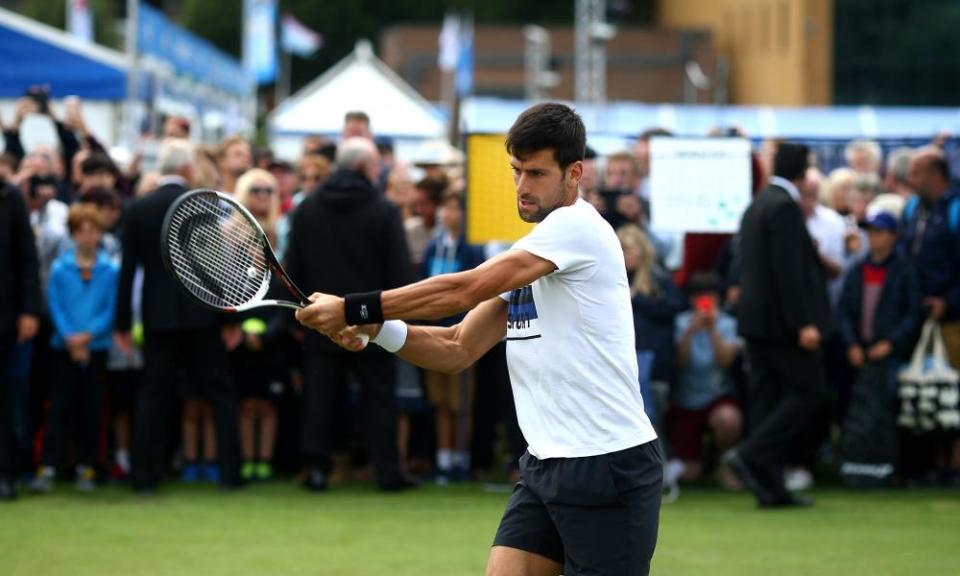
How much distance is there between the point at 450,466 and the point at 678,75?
174 ft

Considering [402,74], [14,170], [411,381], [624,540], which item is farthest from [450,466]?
[402,74]

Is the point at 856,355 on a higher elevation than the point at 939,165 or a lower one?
lower

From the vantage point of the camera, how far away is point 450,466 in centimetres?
1233

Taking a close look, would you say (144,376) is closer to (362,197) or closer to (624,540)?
(362,197)

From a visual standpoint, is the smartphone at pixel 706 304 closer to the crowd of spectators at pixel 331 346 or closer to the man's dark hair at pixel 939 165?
the crowd of spectators at pixel 331 346

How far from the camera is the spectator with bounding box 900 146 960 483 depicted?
11844 millimetres

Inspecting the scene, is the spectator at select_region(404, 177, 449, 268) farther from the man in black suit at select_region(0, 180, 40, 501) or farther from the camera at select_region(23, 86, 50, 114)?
the camera at select_region(23, 86, 50, 114)

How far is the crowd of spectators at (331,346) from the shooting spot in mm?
11383

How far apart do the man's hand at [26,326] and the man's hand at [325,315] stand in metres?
6.12

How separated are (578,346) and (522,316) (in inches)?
9.8

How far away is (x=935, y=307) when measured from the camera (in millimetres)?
11812

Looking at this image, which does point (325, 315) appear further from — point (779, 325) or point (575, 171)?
point (779, 325)

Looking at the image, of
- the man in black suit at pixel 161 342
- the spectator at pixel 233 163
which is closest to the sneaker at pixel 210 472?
the man in black suit at pixel 161 342

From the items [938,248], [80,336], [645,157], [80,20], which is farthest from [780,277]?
[80,20]
